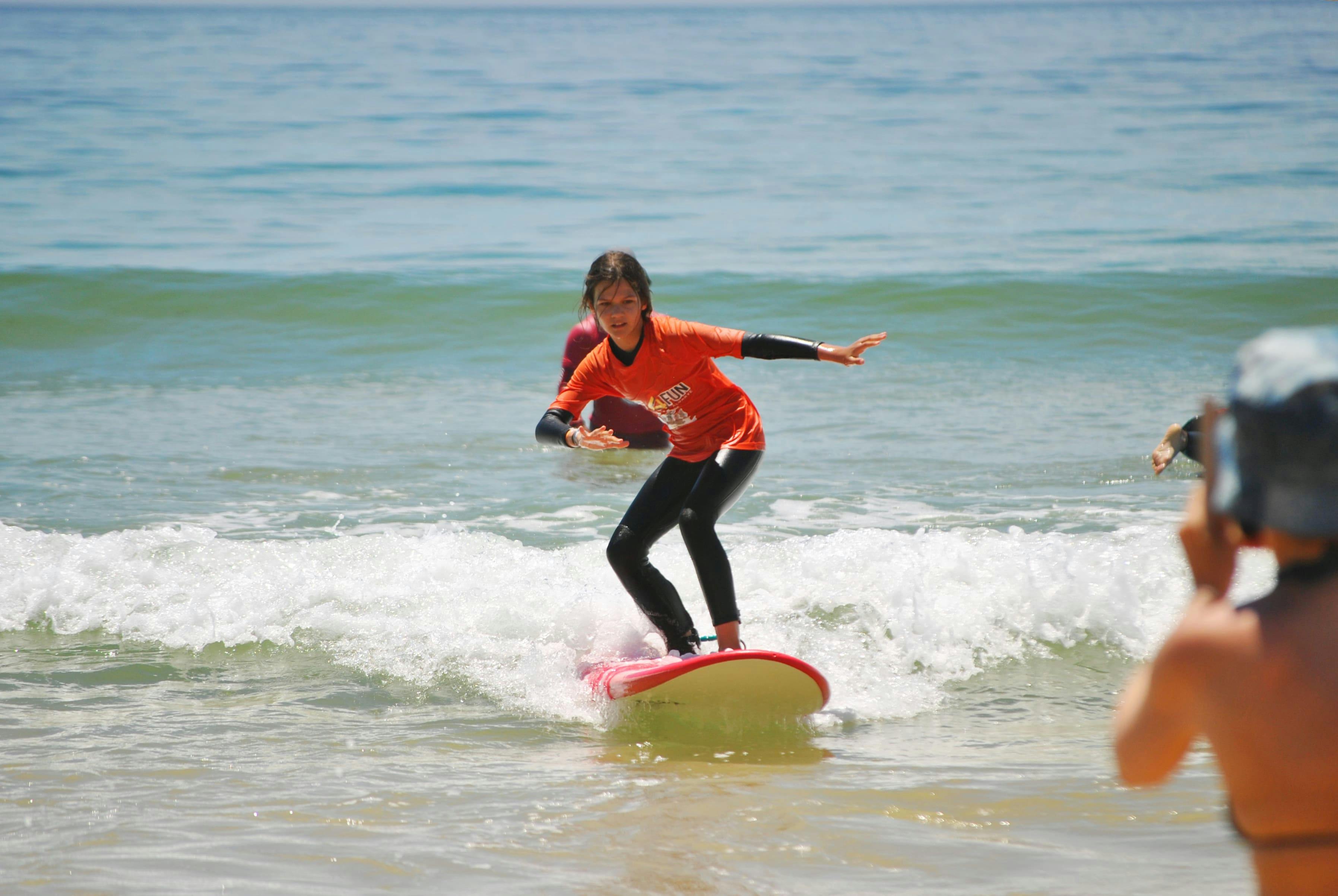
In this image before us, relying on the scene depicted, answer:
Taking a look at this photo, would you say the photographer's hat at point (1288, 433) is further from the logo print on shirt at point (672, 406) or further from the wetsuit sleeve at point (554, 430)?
the logo print on shirt at point (672, 406)

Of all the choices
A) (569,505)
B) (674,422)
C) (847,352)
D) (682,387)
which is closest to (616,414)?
(569,505)

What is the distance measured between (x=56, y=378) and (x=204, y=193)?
42.3 feet

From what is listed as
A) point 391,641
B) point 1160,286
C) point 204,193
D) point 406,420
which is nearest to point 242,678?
point 391,641

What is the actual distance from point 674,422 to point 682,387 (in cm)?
18

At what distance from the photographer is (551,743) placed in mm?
4758

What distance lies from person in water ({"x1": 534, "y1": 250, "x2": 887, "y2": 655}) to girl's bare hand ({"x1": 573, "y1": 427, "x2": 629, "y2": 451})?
0.08 meters

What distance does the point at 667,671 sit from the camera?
482 centimetres

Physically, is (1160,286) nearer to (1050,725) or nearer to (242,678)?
(1050,725)

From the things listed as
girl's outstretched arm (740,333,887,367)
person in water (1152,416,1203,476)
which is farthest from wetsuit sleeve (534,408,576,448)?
person in water (1152,416,1203,476)

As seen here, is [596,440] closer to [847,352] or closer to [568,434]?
[568,434]

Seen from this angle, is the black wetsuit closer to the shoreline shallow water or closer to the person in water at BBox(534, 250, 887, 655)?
the person in water at BBox(534, 250, 887, 655)

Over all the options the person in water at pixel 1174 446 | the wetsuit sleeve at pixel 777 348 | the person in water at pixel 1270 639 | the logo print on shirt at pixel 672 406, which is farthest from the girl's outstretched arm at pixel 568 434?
the person in water at pixel 1270 639

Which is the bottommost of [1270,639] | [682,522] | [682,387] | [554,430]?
[682,522]

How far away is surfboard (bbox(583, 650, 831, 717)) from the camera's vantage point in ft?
15.5
